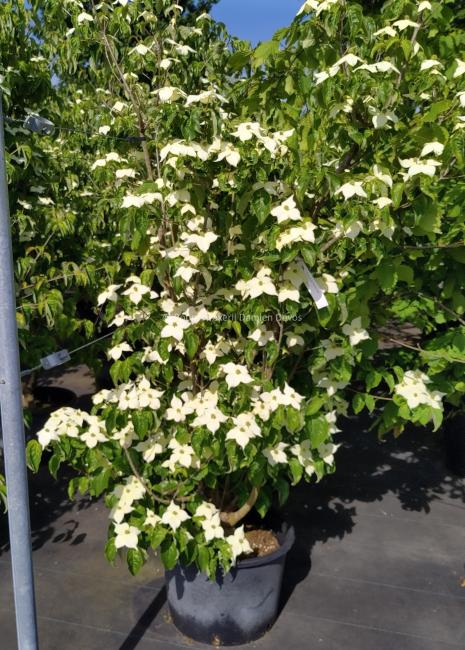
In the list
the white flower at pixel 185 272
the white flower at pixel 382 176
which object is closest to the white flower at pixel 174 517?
the white flower at pixel 185 272

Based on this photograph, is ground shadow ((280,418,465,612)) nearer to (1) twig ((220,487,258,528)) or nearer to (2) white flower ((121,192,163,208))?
(1) twig ((220,487,258,528))

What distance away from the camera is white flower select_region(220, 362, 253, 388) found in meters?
2.18

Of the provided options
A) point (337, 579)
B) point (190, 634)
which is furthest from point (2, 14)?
point (337, 579)

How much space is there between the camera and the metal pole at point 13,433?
1.61 metres

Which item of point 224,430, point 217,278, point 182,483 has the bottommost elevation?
point 182,483

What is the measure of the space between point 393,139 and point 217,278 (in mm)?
812

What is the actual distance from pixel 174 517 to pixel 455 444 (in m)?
2.72

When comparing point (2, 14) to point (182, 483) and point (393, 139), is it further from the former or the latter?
point (182, 483)

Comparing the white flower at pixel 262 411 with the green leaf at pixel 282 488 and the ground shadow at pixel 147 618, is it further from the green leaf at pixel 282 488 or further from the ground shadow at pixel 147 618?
the ground shadow at pixel 147 618

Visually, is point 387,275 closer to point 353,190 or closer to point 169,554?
point 353,190

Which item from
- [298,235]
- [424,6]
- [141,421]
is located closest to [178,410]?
[141,421]

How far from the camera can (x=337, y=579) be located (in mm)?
3133

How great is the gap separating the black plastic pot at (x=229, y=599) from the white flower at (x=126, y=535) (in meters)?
0.40

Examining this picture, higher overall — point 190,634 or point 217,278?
point 217,278
